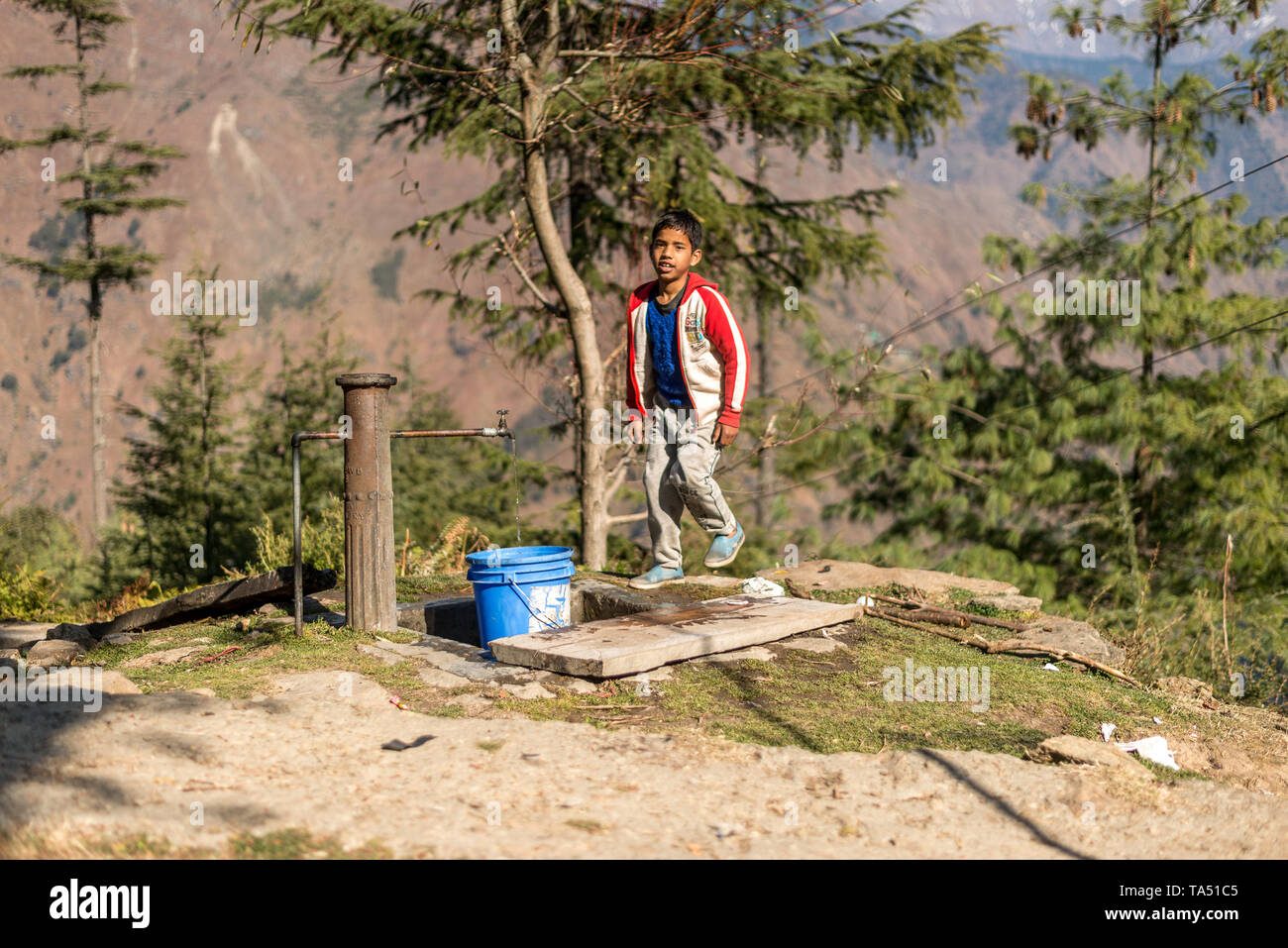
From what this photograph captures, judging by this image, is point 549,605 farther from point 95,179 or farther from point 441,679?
point 95,179

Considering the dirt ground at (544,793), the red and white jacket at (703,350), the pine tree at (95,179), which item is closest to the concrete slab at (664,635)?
the dirt ground at (544,793)

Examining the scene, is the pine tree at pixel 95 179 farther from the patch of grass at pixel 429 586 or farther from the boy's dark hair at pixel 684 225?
the boy's dark hair at pixel 684 225

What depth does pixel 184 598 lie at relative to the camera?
21.3ft

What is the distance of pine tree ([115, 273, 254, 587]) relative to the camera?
19.2 metres

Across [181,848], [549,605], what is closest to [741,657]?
[549,605]

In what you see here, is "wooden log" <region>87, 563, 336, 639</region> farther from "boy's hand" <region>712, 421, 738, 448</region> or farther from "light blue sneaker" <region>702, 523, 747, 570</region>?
"boy's hand" <region>712, 421, 738, 448</region>

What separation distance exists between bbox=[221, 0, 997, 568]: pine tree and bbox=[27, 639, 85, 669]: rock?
477cm

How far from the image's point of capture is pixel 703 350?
6.27m

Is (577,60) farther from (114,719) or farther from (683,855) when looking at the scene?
(683,855)

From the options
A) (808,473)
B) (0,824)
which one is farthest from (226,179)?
(0,824)

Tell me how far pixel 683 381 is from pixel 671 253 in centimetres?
77

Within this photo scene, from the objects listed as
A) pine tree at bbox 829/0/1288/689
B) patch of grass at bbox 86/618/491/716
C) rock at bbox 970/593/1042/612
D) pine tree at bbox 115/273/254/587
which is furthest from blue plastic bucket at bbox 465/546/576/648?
pine tree at bbox 115/273/254/587

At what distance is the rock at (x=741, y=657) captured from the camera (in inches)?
208

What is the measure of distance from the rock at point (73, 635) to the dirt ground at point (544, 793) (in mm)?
2733
